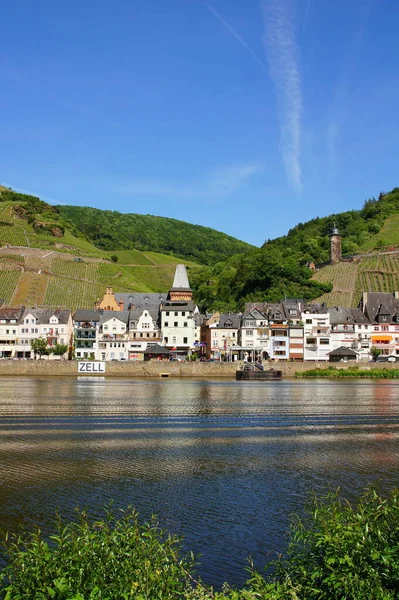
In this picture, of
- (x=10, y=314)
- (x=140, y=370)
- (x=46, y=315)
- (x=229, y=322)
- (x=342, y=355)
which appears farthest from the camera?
(x=46, y=315)

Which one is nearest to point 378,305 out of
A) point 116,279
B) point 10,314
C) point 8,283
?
point 10,314

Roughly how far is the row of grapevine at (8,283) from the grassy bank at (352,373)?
7558 centimetres

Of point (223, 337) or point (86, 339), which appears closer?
point (86, 339)

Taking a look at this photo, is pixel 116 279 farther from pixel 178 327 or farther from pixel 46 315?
pixel 178 327

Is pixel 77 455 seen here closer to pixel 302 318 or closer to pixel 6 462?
pixel 6 462

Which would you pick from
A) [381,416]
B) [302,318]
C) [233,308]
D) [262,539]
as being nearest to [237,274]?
[233,308]

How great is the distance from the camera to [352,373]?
338ft

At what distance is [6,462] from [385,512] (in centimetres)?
2069

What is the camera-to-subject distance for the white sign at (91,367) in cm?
10381

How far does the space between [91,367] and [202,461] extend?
248ft

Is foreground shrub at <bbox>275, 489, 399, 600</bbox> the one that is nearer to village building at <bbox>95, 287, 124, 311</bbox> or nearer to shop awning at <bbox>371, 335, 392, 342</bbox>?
shop awning at <bbox>371, 335, 392, 342</bbox>

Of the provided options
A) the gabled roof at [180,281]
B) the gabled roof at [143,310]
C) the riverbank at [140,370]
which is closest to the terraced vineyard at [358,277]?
the gabled roof at [180,281]

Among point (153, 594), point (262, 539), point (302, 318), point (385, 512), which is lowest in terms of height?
point (262, 539)

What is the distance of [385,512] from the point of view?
541 inches
